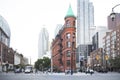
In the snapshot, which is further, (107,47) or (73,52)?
(107,47)

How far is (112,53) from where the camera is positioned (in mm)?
180000

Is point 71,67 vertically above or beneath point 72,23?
beneath

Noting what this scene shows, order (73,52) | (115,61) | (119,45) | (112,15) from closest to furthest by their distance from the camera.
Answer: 1. (112,15)
2. (73,52)
3. (115,61)
4. (119,45)

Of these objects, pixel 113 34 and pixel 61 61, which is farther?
pixel 113 34

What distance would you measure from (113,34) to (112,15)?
512 ft

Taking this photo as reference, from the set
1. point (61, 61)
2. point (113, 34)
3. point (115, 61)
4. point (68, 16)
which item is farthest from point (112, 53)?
point (68, 16)

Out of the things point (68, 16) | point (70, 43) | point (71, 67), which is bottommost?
point (71, 67)

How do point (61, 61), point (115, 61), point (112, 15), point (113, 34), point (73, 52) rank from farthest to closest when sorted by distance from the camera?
point (113, 34), point (115, 61), point (61, 61), point (73, 52), point (112, 15)

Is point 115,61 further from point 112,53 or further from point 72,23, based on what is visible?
point 72,23

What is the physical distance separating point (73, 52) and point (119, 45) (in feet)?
203

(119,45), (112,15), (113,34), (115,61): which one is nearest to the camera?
(112,15)

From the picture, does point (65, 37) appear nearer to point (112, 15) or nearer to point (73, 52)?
point (73, 52)

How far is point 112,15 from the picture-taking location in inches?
898

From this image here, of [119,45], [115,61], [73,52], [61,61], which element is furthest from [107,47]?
[73,52]
